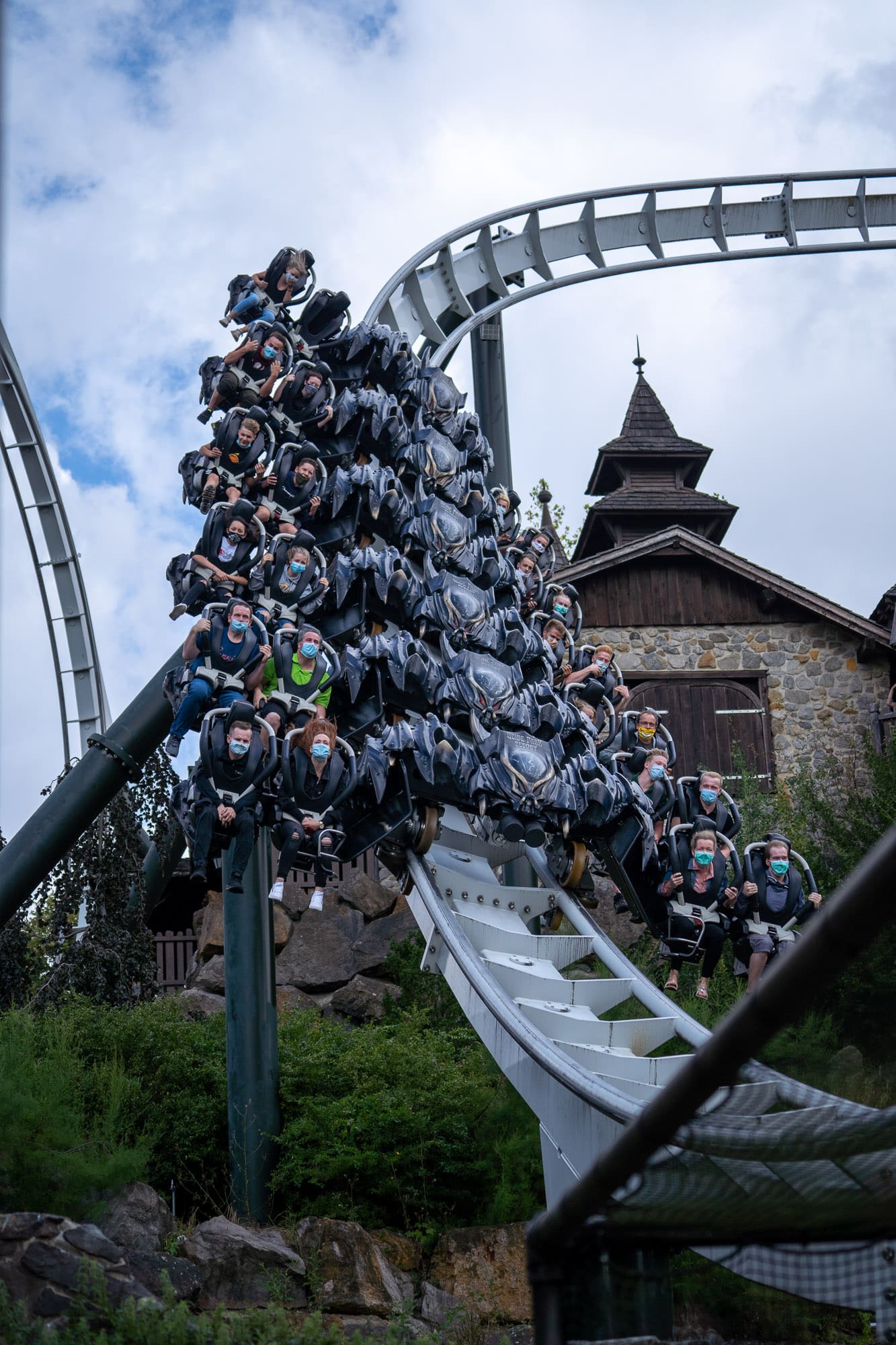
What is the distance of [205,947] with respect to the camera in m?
16.6

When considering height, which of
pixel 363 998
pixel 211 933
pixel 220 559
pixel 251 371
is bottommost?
pixel 363 998

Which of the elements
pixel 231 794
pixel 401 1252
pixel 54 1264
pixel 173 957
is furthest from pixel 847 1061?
pixel 173 957

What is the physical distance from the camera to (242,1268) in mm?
8930

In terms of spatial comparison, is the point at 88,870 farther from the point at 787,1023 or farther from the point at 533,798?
the point at 787,1023

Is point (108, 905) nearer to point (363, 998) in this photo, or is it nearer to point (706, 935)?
point (363, 998)

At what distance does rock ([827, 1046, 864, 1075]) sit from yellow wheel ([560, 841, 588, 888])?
6713 mm

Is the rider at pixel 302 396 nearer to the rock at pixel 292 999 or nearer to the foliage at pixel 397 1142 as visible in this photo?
the foliage at pixel 397 1142

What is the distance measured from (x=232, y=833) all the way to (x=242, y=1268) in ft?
8.60

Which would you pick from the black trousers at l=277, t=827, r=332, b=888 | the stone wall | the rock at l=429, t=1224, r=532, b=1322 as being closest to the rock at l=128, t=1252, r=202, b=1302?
the rock at l=429, t=1224, r=532, b=1322

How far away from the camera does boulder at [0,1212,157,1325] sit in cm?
708

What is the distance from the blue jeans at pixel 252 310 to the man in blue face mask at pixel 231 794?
4.63 metres

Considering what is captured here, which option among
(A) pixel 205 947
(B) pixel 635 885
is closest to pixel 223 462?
(B) pixel 635 885

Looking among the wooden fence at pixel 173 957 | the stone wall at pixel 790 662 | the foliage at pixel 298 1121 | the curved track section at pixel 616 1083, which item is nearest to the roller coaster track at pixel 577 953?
the curved track section at pixel 616 1083

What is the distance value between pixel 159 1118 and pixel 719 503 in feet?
53.2
